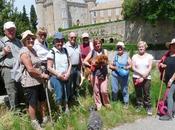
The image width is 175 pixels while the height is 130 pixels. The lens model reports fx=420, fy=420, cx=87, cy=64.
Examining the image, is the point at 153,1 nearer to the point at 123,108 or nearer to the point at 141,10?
the point at 141,10

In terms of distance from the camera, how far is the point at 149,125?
307 inches

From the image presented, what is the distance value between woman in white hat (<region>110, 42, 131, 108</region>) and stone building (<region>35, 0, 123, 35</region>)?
2951 inches

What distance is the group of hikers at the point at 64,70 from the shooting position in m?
7.07

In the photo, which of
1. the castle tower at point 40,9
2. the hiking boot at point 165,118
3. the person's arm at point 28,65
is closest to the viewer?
the person's arm at point 28,65

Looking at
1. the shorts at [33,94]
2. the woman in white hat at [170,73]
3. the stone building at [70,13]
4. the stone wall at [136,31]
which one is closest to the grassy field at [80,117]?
the shorts at [33,94]

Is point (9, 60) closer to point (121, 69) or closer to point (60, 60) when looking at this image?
point (60, 60)

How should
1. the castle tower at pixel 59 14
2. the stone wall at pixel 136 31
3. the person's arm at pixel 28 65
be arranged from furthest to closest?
1. the castle tower at pixel 59 14
2. the stone wall at pixel 136 31
3. the person's arm at pixel 28 65

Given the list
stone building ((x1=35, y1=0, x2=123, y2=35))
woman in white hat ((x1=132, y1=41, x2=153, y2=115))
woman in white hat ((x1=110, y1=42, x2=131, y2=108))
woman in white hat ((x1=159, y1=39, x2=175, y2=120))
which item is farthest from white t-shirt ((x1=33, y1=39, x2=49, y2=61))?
stone building ((x1=35, y1=0, x2=123, y2=35))

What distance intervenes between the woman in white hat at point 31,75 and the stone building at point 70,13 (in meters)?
76.5

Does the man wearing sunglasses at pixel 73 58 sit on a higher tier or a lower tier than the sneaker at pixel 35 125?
higher

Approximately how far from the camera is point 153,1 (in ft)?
140

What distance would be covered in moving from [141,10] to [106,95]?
1565 inches

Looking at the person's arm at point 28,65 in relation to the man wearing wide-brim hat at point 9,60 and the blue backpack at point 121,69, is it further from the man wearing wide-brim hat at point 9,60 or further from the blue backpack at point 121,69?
the blue backpack at point 121,69

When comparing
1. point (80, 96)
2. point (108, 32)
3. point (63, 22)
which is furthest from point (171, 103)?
point (63, 22)
